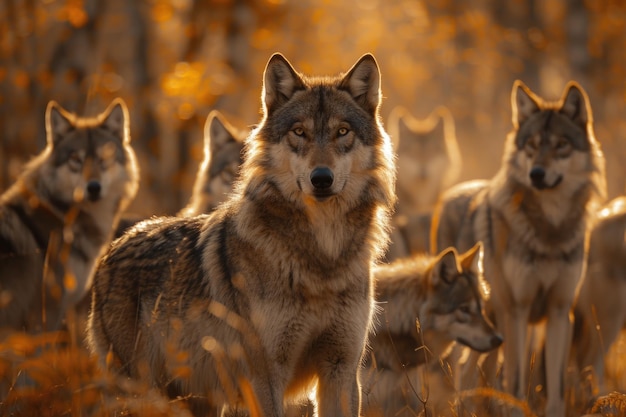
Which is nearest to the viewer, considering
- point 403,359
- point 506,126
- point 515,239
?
point 403,359

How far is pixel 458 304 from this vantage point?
6297 mm

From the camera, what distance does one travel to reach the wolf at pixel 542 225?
686cm

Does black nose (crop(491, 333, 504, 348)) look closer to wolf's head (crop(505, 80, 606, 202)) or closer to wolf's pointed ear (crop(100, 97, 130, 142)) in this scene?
wolf's head (crop(505, 80, 606, 202))

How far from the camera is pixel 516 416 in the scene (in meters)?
6.47

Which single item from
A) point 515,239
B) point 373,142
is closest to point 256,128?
→ point 373,142

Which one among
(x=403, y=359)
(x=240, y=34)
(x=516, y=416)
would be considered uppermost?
(x=240, y=34)

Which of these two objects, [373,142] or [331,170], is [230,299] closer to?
[331,170]

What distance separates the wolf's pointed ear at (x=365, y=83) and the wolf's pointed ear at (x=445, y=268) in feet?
6.26

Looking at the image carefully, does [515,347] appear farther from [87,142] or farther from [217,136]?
[87,142]

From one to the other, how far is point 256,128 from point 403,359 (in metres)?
2.46

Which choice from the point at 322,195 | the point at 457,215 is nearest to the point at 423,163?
the point at 457,215

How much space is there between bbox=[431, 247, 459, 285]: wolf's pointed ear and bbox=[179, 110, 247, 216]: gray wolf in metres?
2.43

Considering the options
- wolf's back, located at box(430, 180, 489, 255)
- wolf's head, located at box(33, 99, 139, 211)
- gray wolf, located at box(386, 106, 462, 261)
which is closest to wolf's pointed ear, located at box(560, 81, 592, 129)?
wolf's back, located at box(430, 180, 489, 255)

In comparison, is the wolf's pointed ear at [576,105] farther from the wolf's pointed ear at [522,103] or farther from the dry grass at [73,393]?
the dry grass at [73,393]
